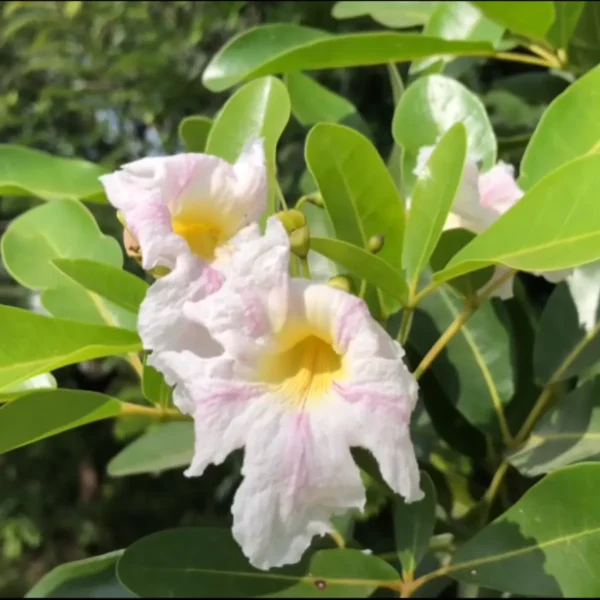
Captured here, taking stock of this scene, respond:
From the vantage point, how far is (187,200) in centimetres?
49

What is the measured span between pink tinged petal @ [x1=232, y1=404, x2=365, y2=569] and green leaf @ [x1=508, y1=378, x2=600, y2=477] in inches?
8.1

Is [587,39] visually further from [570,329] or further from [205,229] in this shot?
[205,229]

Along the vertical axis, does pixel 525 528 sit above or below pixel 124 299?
below

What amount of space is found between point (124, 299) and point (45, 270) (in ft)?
0.53

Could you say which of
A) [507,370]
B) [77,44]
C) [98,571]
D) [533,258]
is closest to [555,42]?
[507,370]

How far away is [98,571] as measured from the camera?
72 centimetres

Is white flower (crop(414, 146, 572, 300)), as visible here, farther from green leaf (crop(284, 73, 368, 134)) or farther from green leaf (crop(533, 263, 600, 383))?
green leaf (crop(284, 73, 368, 134))

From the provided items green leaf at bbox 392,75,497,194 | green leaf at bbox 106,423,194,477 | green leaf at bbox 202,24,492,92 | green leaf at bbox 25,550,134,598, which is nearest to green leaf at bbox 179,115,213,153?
green leaf at bbox 202,24,492,92

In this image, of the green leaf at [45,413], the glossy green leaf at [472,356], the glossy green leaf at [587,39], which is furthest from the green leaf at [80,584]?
the glossy green leaf at [587,39]

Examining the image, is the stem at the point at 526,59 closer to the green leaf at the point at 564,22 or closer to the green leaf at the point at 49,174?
the green leaf at the point at 564,22

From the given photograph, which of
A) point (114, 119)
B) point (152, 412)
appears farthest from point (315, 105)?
point (114, 119)

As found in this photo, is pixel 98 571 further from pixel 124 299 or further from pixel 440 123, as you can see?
pixel 440 123

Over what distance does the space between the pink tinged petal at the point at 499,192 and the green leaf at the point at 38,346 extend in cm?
28

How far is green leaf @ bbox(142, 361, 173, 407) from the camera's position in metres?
0.59
